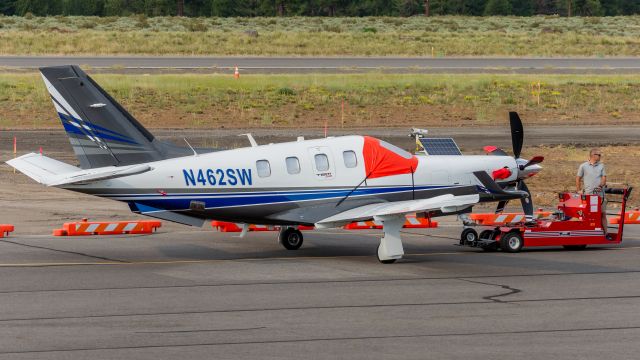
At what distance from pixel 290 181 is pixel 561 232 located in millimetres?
5817

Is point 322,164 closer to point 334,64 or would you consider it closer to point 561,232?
point 561,232

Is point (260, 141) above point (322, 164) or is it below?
below

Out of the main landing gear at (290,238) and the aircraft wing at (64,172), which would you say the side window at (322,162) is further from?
the aircraft wing at (64,172)

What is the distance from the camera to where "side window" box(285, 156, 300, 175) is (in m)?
20.3

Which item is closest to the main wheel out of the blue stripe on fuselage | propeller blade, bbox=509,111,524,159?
the blue stripe on fuselage

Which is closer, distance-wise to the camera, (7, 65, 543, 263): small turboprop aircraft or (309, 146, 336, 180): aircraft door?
(7, 65, 543, 263): small turboprop aircraft

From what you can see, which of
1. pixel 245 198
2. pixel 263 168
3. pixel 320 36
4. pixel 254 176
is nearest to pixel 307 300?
pixel 245 198

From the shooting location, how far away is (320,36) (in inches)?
3575

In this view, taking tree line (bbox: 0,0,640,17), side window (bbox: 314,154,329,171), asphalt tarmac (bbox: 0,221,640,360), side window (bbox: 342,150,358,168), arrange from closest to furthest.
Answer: asphalt tarmac (bbox: 0,221,640,360) → side window (bbox: 314,154,329,171) → side window (bbox: 342,150,358,168) → tree line (bbox: 0,0,640,17)

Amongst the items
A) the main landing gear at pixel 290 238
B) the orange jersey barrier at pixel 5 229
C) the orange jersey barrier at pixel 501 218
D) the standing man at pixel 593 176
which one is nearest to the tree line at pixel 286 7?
the orange jersey barrier at pixel 501 218

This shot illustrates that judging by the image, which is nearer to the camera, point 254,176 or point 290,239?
point 254,176

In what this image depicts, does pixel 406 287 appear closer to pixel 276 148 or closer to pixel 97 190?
pixel 276 148

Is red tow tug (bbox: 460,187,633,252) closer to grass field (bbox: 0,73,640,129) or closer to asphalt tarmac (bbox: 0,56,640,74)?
grass field (bbox: 0,73,640,129)

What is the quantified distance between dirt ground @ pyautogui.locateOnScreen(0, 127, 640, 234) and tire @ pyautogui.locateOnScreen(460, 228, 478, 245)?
7.19 m
